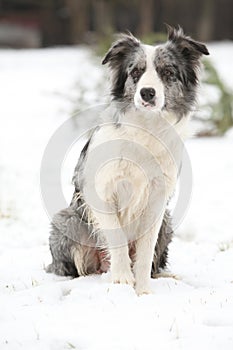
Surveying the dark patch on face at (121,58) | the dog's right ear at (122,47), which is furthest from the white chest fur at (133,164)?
the dog's right ear at (122,47)

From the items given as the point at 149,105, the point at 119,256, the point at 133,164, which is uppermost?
the point at 149,105

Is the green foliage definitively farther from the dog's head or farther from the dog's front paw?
the dog's front paw

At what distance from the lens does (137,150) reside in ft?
13.5

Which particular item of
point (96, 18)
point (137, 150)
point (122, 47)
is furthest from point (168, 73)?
point (96, 18)

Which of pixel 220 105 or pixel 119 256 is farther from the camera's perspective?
pixel 220 105

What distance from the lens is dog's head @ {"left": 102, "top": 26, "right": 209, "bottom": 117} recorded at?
398 cm

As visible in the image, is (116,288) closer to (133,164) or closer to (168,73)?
(133,164)

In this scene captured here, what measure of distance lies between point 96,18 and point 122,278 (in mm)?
16952

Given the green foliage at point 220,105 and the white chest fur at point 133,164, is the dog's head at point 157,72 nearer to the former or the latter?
the white chest fur at point 133,164

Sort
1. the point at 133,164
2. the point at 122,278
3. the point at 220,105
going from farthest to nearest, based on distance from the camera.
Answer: the point at 220,105 → the point at 122,278 → the point at 133,164

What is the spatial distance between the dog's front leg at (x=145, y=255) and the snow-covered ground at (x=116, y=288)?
137mm

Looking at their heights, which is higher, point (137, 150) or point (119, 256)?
point (137, 150)

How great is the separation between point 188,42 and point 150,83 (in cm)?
55

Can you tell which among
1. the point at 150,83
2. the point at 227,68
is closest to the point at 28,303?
the point at 150,83
